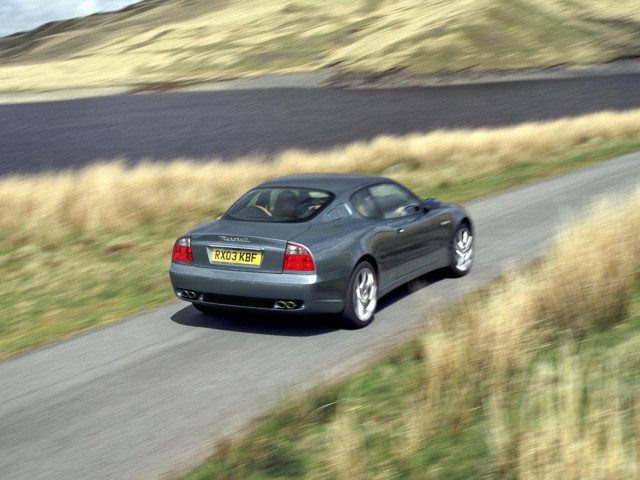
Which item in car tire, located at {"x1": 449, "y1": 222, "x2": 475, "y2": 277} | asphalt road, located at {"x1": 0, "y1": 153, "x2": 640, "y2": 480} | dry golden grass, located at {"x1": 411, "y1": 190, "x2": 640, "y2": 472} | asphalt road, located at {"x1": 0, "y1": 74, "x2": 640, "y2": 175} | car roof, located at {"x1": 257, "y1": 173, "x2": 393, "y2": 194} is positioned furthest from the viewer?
asphalt road, located at {"x1": 0, "y1": 74, "x2": 640, "y2": 175}

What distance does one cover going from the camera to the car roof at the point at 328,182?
8.52 m

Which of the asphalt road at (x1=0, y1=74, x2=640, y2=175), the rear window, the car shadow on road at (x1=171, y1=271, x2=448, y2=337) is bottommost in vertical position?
the asphalt road at (x1=0, y1=74, x2=640, y2=175)

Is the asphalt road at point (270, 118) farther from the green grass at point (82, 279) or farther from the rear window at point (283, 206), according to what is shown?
the rear window at point (283, 206)

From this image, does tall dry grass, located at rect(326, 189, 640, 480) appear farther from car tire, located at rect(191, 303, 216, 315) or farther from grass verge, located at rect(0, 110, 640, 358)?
grass verge, located at rect(0, 110, 640, 358)

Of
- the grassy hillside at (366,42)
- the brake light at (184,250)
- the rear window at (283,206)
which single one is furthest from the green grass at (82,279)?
the grassy hillside at (366,42)

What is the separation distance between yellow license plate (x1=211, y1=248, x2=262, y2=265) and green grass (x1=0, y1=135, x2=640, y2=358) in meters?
2.04

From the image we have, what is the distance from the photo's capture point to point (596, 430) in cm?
434

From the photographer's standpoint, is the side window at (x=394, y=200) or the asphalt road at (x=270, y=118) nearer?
the side window at (x=394, y=200)

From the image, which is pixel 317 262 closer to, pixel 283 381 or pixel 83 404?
pixel 283 381

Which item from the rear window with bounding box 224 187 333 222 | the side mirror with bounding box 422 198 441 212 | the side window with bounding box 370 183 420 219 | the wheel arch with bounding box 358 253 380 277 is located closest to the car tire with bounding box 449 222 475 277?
Result: the side mirror with bounding box 422 198 441 212

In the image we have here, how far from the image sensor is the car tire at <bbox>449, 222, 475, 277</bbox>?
9.90m

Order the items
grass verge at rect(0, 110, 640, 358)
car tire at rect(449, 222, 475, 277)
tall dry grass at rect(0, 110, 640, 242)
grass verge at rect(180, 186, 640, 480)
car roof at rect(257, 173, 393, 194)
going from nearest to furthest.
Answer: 1. grass verge at rect(180, 186, 640, 480)
2. car roof at rect(257, 173, 393, 194)
3. car tire at rect(449, 222, 475, 277)
4. grass verge at rect(0, 110, 640, 358)
5. tall dry grass at rect(0, 110, 640, 242)

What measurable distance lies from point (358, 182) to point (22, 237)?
24.7 ft

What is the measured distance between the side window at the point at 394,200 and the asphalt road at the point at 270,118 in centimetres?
3477
